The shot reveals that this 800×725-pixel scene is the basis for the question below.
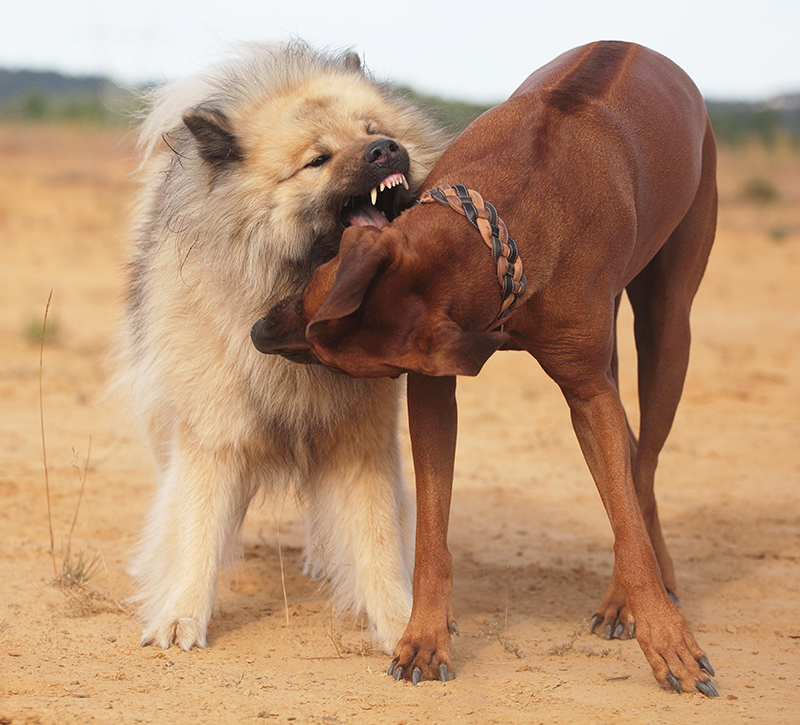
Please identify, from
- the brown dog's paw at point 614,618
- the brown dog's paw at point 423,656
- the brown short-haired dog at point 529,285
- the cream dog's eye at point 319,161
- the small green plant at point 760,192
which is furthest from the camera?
the small green plant at point 760,192

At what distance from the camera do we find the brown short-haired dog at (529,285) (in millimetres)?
2492

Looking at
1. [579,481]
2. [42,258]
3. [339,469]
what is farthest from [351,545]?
[42,258]

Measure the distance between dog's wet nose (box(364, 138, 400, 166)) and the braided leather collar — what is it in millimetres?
312

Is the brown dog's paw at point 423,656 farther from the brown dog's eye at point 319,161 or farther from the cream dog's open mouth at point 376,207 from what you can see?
the brown dog's eye at point 319,161

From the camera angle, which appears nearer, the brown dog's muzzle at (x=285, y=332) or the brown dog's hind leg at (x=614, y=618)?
the brown dog's muzzle at (x=285, y=332)

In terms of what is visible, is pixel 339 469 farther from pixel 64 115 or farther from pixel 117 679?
pixel 64 115

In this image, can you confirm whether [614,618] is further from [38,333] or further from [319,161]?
[38,333]

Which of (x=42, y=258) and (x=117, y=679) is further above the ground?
(x=117, y=679)

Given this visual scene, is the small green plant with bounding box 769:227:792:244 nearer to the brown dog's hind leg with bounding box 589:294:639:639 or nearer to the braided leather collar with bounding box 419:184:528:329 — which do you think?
the brown dog's hind leg with bounding box 589:294:639:639

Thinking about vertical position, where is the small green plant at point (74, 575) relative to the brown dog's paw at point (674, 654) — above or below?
below

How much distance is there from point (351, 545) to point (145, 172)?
2071 millimetres

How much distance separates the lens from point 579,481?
5945 mm

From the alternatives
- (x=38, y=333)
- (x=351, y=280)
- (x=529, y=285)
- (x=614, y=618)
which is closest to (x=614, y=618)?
(x=614, y=618)

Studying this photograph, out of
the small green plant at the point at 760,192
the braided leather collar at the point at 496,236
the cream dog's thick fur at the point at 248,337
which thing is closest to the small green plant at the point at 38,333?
the cream dog's thick fur at the point at 248,337
